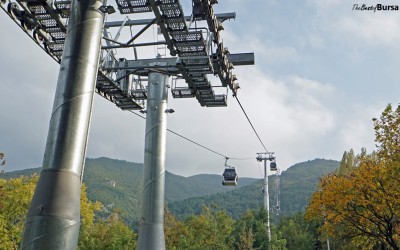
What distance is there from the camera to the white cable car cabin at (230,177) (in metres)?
18.8

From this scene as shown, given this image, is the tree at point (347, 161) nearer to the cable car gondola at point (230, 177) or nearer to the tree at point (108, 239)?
the tree at point (108, 239)

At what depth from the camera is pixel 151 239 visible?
980cm

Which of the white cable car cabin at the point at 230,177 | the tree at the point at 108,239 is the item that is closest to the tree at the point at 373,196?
the white cable car cabin at the point at 230,177

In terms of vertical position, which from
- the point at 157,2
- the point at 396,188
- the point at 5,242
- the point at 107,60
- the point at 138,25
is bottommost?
the point at 5,242

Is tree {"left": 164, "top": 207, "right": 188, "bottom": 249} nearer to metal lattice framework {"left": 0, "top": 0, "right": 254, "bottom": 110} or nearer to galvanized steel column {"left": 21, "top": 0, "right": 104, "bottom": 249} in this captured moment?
metal lattice framework {"left": 0, "top": 0, "right": 254, "bottom": 110}

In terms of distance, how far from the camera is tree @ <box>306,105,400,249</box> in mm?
16438

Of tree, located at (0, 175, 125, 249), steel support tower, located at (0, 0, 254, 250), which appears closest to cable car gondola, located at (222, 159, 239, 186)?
steel support tower, located at (0, 0, 254, 250)

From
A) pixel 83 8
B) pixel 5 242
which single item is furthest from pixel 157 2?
pixel 5 242

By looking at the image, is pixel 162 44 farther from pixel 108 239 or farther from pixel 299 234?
pixel 299 234

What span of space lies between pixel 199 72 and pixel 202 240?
32808mm

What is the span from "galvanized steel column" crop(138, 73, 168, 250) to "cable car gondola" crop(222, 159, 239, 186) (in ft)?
28.6

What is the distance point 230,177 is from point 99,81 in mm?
9691

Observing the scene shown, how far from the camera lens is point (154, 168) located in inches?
407

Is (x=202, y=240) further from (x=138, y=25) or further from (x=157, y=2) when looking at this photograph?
(x=157, y=2)
